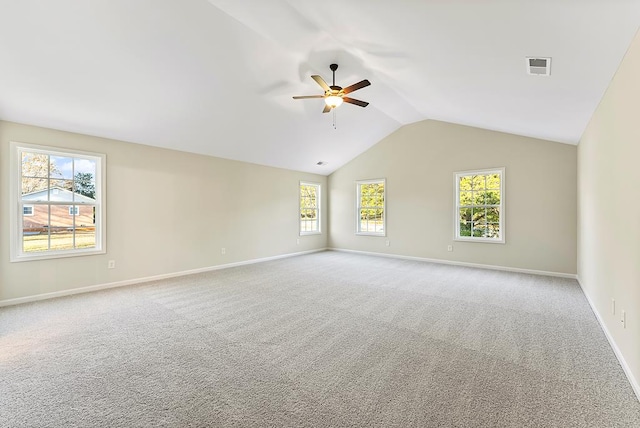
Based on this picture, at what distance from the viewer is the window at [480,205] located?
19.9 ft

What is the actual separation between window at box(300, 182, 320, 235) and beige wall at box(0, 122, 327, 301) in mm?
889

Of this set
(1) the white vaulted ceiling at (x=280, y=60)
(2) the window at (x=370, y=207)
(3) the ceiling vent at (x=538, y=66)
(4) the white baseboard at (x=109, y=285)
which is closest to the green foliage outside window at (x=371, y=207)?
(2) the window at (x=370, y=207)

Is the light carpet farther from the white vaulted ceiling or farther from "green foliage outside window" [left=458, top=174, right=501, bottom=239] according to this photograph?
the white vaulted ceiling

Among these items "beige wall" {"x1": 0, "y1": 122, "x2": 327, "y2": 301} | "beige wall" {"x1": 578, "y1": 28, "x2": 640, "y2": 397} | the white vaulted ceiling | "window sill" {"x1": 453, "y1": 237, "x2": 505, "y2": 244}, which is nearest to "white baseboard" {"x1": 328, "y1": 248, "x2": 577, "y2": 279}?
"window sill" {"x1": 453, "y1": 237, "x2": 505, "y2": 244}

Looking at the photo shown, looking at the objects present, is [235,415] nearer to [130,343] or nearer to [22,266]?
[130,343]

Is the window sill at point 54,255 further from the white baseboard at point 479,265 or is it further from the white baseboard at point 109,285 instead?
the white baseboard at point 479,265

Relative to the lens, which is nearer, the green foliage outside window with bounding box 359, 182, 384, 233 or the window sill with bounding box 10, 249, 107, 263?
the window sill with bounding box 10, 249, 107, 263

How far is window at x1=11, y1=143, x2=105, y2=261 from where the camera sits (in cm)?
398

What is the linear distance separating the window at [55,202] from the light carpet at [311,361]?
824 millimetres

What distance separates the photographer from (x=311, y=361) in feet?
7.98

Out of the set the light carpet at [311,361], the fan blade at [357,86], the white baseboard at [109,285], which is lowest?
the light carpet at [311,361]

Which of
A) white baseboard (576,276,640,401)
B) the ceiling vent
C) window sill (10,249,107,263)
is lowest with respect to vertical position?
white baseboard (576,276,640,401)

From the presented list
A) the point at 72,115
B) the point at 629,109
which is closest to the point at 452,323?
the point at 629,109

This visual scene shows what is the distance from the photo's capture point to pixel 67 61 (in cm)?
318
